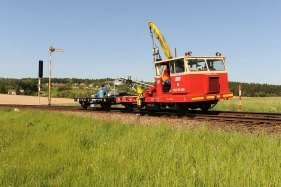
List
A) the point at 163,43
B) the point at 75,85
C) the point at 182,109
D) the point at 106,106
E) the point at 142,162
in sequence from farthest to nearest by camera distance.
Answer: the point at 75,85
the point at 106,106
the point at 163,43
the point at 182,109
the point at 142,162

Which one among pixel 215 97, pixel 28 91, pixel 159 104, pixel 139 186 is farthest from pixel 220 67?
pixel 28 91

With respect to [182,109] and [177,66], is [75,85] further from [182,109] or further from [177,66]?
[182,109]

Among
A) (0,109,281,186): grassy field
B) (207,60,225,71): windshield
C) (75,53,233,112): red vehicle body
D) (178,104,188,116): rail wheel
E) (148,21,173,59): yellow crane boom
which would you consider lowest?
→ (0,109,281,186): grassy field

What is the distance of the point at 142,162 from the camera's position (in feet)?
13.2

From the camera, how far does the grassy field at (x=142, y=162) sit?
3197mm

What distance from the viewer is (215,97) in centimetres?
1131

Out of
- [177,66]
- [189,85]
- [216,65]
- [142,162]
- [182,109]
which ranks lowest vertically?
[142,162]

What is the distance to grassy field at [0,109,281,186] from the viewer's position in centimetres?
320

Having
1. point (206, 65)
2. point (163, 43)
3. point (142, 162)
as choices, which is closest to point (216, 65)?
point (206, 65)

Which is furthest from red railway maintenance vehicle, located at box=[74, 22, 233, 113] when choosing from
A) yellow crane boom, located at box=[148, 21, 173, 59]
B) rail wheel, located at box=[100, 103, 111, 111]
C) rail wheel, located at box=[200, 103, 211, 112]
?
rail wheel, located at box=[100, 103, 111, 111]

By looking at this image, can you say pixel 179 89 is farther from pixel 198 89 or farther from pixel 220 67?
pixel 220 67

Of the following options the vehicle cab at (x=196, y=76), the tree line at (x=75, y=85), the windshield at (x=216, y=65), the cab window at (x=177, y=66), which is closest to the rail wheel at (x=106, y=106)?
the vehicle cab at (x=196, y=76)

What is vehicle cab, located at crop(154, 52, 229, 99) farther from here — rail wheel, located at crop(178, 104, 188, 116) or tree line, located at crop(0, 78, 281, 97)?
tree line, located at crop(0, 78, 281, 97)

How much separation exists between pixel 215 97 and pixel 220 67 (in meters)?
1.82
